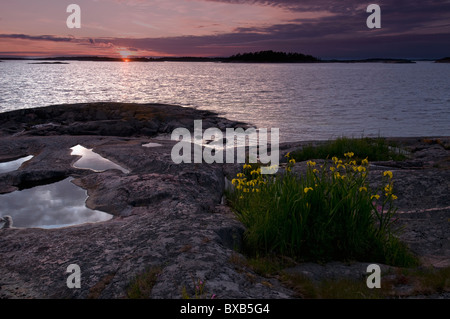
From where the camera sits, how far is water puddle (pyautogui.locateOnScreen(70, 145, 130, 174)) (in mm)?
9758

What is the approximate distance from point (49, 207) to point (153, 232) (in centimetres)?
313

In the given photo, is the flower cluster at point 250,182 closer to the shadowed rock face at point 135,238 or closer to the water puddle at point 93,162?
the shadowed rock face at point 135,238

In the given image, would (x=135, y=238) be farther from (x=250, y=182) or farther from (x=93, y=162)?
(x=93, y=162)

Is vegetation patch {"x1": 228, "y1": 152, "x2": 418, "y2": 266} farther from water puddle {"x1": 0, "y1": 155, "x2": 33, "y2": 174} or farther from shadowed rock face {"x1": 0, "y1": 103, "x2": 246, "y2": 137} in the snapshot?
shadowed rock face {"x1": 0, "y1": 103, "x2": 246, "y2": 137}

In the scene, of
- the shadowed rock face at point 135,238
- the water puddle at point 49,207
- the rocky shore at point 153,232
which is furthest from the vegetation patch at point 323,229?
the water puddle at point 49,207

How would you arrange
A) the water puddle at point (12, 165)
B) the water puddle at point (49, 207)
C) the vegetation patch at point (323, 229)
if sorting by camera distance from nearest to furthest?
the vegetation patch at point (323, 229) → the water puddle at point (49, 207) → the water puddle at point (12, 165)

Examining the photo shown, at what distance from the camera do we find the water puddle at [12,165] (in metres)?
10.1

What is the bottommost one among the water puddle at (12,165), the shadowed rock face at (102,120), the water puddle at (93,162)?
the water puddle at (12,165)

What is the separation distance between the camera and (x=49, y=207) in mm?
7125

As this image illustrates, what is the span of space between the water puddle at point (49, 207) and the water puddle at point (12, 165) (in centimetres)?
253

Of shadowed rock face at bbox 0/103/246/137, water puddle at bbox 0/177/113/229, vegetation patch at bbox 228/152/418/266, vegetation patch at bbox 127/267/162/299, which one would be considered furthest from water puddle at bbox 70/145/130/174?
shadowed rock face at bbox 0/103/246/137

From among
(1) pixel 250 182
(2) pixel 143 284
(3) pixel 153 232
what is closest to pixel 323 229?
(1) pixel 250 182

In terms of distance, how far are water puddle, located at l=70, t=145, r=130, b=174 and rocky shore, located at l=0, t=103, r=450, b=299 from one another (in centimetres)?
25
